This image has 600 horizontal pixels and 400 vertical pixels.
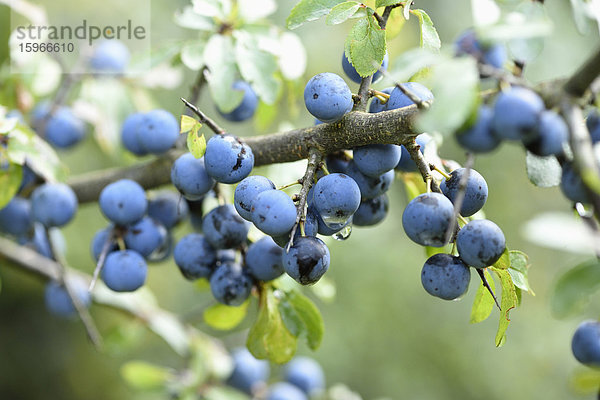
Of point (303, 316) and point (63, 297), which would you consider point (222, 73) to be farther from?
point (63, 297)

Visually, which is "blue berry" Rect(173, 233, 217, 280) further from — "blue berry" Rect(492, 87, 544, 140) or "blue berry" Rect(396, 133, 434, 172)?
"blue berry" Rect(492, 87, 544, 140)

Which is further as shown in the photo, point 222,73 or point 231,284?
point 222,73

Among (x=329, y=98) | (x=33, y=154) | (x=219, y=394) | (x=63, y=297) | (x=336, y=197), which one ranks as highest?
(x=329, y=98)

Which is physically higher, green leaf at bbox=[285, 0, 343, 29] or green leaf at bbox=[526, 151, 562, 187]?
green leaf at bbox=[285, 0, 343, 29]

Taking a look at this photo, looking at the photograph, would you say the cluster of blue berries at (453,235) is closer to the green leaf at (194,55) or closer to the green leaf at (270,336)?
the green leaf at (270,336)

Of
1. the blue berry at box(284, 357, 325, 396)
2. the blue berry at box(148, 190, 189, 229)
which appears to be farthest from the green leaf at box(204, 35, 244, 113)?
the blue berry at box(284, 357, 325, 396)

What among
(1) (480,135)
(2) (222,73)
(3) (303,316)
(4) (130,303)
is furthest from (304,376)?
(1) (480,135)

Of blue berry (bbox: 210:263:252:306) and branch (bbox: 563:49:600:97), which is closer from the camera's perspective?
branch (bbox: 563:49:600:97)
